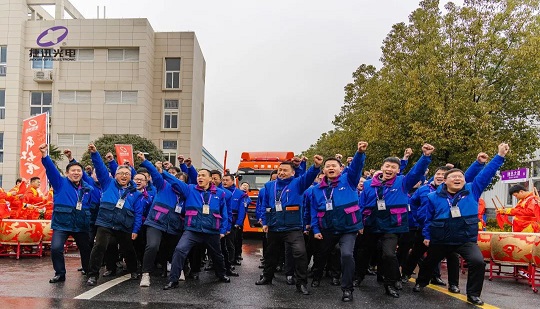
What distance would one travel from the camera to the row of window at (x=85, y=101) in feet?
129

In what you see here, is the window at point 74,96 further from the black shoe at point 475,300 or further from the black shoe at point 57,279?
the black shoe at point 475,300

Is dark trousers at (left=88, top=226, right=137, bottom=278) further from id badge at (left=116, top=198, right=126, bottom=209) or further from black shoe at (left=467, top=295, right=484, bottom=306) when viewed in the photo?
black shoe at (left=467, top=295, right=484, bottom=306)

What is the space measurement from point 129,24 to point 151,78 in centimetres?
442

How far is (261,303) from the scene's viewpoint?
6.32 metres

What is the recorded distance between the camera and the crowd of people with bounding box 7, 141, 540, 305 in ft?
22.0

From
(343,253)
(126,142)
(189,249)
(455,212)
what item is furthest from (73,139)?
(455,212)

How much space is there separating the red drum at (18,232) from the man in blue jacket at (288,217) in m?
5.26

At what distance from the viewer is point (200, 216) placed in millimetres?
7418

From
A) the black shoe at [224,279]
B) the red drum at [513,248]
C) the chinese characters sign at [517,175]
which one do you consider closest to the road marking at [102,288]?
the black shoe at [224,279]

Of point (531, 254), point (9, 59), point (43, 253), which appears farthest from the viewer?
point (9, 59)

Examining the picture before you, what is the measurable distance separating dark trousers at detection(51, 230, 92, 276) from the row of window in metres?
32.8

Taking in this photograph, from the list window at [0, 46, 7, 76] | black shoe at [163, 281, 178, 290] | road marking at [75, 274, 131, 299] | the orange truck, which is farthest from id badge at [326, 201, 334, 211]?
window at [0, 46, 7, 76]

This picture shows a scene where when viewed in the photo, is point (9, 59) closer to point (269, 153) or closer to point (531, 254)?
point (269, 153)

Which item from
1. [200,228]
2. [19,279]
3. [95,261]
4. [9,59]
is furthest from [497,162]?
[9,59]
